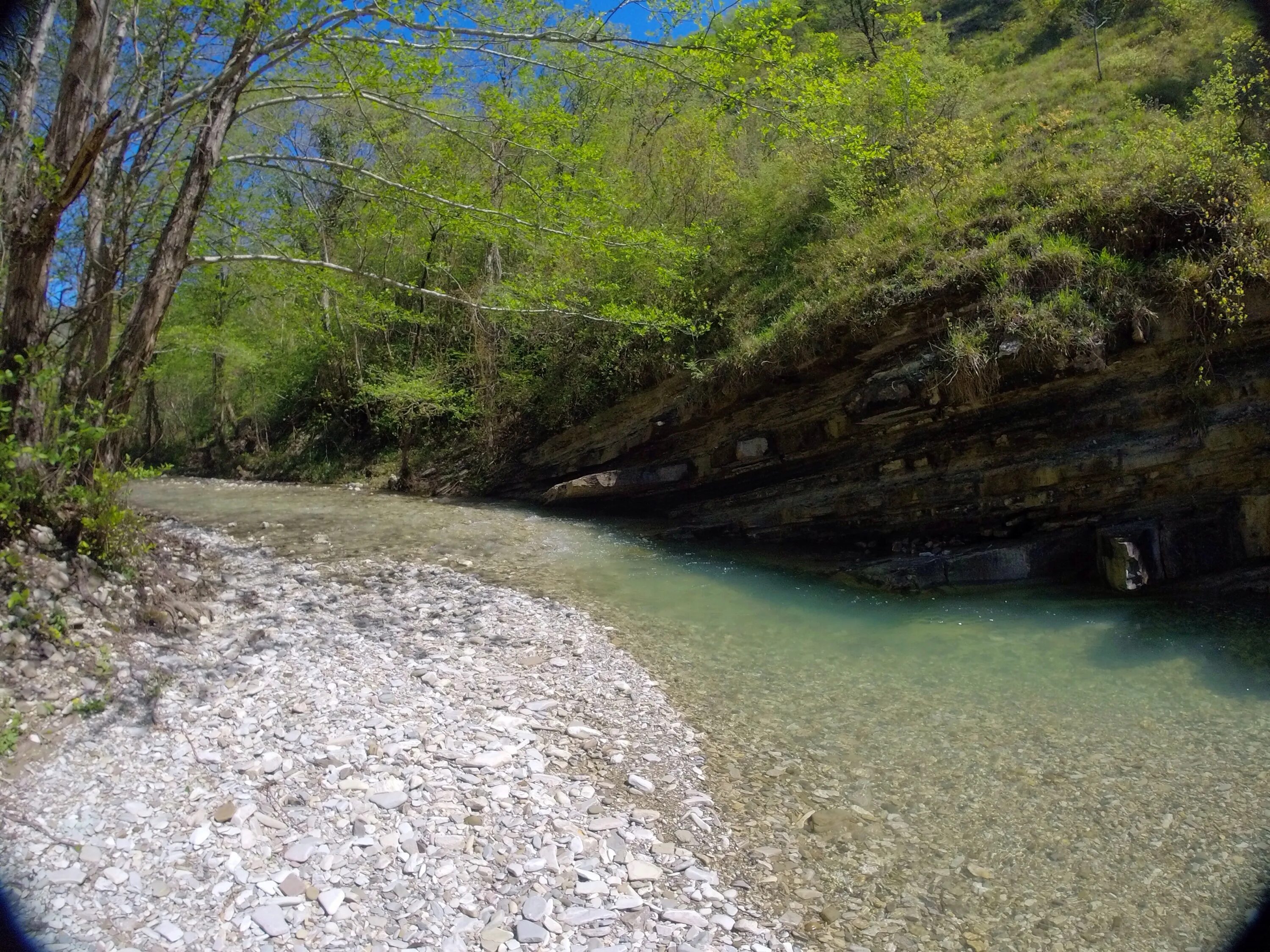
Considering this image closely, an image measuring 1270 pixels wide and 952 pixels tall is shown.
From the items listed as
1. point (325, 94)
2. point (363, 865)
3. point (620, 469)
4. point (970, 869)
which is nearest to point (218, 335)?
point (620, 469)

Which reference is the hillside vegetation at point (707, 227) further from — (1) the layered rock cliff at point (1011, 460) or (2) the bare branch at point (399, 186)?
(1) the layered rock cliff at point (1011, 460)

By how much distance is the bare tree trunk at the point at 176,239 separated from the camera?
702 centimetres

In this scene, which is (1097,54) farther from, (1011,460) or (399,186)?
(399,186)

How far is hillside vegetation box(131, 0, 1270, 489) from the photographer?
967cm

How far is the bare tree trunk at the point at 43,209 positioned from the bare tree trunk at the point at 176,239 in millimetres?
717

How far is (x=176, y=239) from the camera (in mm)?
7094

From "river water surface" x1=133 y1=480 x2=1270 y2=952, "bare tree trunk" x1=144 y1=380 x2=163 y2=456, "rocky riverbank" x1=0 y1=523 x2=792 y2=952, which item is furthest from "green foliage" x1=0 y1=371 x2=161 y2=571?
"bare tree trunk" x1=144 y1=380 x2=163 y2=456

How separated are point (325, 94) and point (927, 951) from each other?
396 inches

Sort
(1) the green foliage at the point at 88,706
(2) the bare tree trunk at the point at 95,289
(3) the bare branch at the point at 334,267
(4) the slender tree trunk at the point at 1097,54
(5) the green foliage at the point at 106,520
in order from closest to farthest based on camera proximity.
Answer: (1) the green foliage at the point at 88,706 < (5) the green foliage at the point at 106,520 < (2) the bare tree trunk at the point at 95,289 < (3) the bare branch at the point at 334,267 < (4) the slender tree trunk at the point at 1097,54

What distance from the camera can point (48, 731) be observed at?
4523 millimetres

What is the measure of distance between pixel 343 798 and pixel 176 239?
577 centimetres

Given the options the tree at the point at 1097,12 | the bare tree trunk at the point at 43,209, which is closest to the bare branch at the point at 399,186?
the bare tree trunk at the point at 43,209

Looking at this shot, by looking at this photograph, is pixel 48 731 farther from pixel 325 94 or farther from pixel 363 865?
pixel 325 94

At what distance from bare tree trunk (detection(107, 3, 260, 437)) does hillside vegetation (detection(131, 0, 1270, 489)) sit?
399 millimetres
